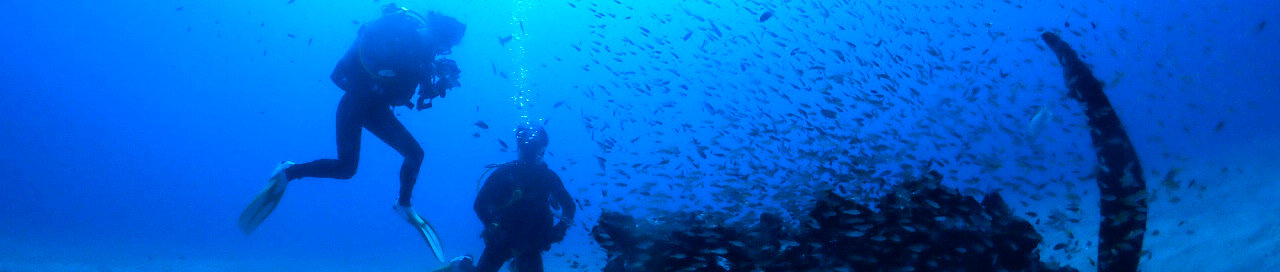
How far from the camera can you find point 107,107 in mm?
80875

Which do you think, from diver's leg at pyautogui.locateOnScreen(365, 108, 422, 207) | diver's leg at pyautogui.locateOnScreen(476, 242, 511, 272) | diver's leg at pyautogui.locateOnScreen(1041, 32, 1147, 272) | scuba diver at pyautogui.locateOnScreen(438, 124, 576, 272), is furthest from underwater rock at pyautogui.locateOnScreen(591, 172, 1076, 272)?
diver's leg at pyautogui.locateOnScreen(365, 108, 422, 207)

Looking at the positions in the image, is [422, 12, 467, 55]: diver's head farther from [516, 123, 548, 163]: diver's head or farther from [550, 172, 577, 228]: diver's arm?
[550, 172, 577, 228]: diver's arm

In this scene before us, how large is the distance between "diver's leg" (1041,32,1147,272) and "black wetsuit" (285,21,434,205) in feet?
19.7

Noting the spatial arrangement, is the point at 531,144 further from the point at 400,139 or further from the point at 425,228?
the point at 400,139

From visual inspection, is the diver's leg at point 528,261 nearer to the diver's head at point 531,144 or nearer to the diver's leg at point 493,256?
the diver's leg at point 493,256

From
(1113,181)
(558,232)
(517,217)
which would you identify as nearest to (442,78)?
(517,217)

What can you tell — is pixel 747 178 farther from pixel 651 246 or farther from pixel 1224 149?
pixel 1224 149

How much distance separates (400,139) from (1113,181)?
6262mm

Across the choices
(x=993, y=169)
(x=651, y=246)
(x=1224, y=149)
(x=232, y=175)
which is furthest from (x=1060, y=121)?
(x=232, y=175)

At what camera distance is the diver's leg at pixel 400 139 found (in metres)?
5.80

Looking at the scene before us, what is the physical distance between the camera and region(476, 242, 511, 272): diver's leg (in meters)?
6.89

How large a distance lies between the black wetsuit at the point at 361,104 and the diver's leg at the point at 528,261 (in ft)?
5.81

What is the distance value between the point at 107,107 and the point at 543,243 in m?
96.0

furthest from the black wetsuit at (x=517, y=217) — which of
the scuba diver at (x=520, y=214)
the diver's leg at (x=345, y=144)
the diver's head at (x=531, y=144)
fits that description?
the diver's leg at (x=345, y=144)
